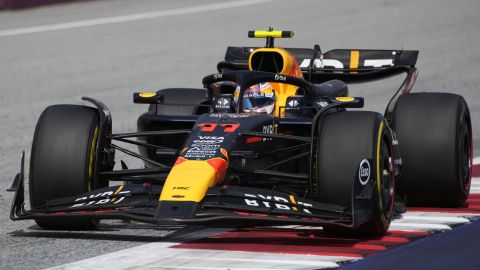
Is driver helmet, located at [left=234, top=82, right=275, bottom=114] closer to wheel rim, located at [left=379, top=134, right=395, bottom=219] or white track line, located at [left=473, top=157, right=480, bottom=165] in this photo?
wheel rim, located at [left=379, top=134, right=395, bottom=219]

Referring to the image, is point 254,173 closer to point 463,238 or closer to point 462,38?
point 463,238

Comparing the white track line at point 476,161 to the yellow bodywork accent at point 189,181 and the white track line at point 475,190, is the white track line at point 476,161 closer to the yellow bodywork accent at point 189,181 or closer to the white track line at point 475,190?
the white track line at point 475,190

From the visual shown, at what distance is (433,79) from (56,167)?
42.8ft

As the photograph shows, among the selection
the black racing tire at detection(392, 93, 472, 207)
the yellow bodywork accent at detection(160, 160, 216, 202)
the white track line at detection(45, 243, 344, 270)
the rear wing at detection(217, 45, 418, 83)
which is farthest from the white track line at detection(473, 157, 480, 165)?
the white track line at detection(45, 243, 344, 270)

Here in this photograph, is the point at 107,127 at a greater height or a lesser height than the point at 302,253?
greater

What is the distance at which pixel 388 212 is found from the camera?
8828 millimetres

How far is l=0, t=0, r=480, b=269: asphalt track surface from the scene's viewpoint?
19000 mm

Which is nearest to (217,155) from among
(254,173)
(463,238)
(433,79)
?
(254,173)

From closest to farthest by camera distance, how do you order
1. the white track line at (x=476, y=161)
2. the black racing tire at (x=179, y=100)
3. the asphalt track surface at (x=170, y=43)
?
1. the black racing tire at (x=179, y=100)
2. the white track line at (x=476, y=161)
3. the asphalt track surface at (x=170, y=43)

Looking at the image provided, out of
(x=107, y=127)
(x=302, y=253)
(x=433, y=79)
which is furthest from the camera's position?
(x=433, y=79)

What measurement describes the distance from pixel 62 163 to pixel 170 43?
15.3 metres

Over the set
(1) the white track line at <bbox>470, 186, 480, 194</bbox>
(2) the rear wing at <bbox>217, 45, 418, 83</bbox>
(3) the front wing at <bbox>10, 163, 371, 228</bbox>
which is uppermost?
(2) the rear wing at <bbox>217, 45, 418, 83</bbox>

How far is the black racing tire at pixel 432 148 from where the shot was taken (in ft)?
32.4

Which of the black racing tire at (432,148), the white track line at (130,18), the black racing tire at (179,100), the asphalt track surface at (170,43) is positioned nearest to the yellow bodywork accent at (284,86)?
the black racing tire at (432,148)
